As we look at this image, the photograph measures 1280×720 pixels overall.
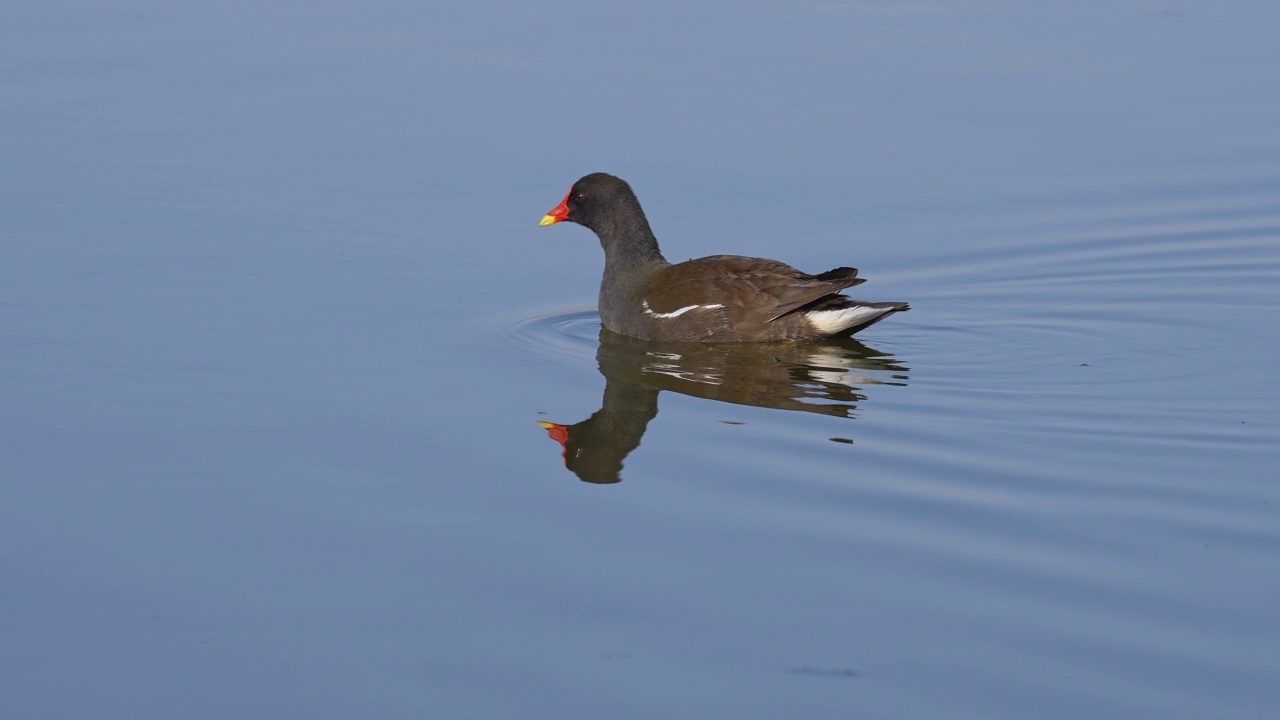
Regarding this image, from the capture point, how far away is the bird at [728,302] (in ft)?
31.8

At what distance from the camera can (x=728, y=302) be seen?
9.86 meters

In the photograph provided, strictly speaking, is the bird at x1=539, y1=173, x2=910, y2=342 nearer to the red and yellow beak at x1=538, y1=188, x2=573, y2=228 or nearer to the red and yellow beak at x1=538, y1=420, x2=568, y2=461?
the red and yellow beak at x1=538, y1=188, x2=573, y2=228

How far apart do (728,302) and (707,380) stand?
903mm

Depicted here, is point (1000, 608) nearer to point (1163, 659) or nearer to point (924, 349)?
point (1163, 659)

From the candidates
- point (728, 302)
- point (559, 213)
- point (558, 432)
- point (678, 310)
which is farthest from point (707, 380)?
point (559, 213)

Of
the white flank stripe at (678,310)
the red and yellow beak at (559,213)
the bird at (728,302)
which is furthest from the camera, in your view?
the red and yellow beak at (559,213)

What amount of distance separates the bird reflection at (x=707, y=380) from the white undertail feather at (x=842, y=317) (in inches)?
5.2

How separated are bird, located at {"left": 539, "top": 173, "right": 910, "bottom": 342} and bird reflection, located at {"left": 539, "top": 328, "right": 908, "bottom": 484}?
0.30 ft

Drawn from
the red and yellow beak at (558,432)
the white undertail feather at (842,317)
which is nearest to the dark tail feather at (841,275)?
the white undertail feather at (842,317)

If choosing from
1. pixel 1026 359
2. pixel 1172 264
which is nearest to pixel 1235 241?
pixel 1172 264

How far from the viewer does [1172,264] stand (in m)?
10.7

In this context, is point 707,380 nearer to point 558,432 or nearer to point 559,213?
point 558,432

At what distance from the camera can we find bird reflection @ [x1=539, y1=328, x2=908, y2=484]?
7.69 m

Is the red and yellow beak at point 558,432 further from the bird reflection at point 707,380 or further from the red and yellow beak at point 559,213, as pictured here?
the red and yellow beak at point 559,213
